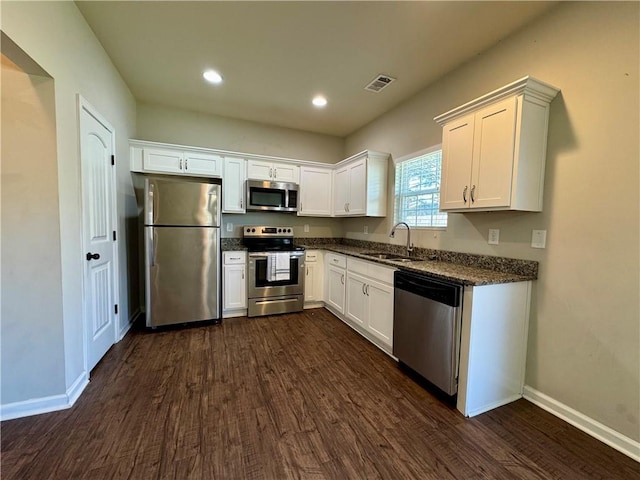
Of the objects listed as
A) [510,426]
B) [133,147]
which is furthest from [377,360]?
[133,147]

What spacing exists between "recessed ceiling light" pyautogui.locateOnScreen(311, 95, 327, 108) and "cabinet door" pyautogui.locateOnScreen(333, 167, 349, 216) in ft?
3.04

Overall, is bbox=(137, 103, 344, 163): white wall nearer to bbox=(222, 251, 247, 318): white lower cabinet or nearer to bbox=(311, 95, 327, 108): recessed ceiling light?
bbox=(311, 95, 327, 108): recessed ceiling light

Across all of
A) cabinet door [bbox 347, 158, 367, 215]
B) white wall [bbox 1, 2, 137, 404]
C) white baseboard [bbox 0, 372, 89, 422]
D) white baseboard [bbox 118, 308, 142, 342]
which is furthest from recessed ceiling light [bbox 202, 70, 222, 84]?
white baseboard [bbox 0, 372, 89, 422]

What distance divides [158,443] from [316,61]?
315 centimetres

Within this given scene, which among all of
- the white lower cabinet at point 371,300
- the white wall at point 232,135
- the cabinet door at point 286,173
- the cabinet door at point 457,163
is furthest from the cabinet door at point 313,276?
the cabinet door at point 457,163

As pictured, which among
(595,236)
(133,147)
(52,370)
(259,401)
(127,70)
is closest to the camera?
(595,236)

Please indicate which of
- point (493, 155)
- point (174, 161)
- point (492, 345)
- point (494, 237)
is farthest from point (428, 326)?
point (174, 161)

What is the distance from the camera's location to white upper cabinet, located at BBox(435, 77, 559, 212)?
71.1 inches

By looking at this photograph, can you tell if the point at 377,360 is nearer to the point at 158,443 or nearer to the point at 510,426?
the point at 510,426

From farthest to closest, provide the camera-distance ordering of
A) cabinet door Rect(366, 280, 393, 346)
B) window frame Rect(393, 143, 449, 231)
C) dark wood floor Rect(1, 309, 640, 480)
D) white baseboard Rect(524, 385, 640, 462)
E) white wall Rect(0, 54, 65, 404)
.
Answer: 1. window frame Rect(393, 143, 449, 231)
2. cabinet door Rect(366, 280, 393, 346)
3. white wall Rect(0, 54, 65, 404)
4. white baseboard Rect(524, 385, 640, 462)
5. dark wood floor Rect(1, 309, 640, 480)

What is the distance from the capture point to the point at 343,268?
342 centimetres

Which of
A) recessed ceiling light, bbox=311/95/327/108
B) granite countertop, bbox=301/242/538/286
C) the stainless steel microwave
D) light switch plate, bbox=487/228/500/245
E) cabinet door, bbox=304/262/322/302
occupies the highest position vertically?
recessed ceiling light, bbox=311/95/327/108

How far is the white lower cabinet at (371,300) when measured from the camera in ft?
8.38

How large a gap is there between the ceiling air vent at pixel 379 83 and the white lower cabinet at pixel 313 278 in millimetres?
2184
